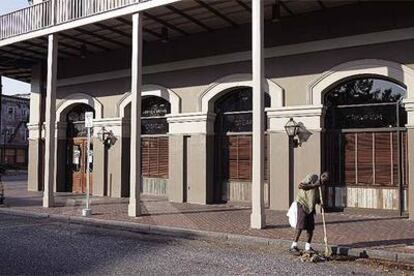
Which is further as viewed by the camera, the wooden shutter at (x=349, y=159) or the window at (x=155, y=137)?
the window at (x=155, y=137)

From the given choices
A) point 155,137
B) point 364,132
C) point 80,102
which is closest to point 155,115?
point 155,137

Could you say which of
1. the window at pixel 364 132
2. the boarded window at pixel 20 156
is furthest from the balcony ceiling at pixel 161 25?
the boarded window at pixel 20 156

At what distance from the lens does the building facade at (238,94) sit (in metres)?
13.7

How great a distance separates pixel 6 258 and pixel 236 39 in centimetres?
1041

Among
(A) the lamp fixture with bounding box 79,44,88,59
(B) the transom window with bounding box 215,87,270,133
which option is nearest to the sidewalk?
(B) the transom window with bounding box 215,87,270,133

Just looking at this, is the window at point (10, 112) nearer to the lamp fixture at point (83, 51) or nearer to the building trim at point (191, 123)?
the lamp fixture at point (83, 51)

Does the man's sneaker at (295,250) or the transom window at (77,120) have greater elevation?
the transom window at (77,120)

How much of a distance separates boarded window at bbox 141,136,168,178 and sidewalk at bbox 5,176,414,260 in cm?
98

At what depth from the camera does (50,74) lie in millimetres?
16547

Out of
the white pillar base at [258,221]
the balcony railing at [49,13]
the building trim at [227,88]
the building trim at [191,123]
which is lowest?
the white pillar base at [258,221]

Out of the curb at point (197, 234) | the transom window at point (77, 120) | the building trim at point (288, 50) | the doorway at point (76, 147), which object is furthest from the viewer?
the transom window at point (77, 120)

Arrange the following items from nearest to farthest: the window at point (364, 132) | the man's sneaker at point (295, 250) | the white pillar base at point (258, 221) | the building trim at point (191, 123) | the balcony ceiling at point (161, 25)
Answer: the man's sneaker at point (295, 250) → the white pillar base at point (258, 221) → the window at point (364, 132) → the balcony ceiling at point (161, 25) → the building trim at point (191, 123)

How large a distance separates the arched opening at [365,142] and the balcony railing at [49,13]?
6.66 meters

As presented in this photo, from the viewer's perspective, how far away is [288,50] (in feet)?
50.1
